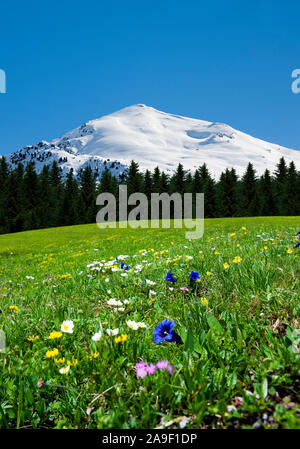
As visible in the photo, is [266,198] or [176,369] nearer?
[176,369]

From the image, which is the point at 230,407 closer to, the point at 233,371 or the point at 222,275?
the point at 233,371

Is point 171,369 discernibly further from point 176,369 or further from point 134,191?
point 134,191

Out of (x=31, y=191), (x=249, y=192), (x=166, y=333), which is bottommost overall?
(x=166, y=333)

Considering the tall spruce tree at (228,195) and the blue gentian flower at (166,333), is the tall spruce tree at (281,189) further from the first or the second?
the blue gentian flower at (166,333)

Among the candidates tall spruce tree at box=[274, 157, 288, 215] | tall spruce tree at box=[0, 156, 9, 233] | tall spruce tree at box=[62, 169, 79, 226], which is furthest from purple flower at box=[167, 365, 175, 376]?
tall spruce tree at box=[0, 156, 9, 233]

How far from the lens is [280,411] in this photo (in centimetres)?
130

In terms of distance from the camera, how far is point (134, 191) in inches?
2366

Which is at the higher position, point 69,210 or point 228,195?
point 228,195

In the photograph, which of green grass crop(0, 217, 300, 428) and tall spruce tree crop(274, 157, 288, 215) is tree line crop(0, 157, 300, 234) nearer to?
tall spruce tree crop(274, 157, 288, 215)

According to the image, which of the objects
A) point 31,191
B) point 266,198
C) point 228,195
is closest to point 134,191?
point 228,195
